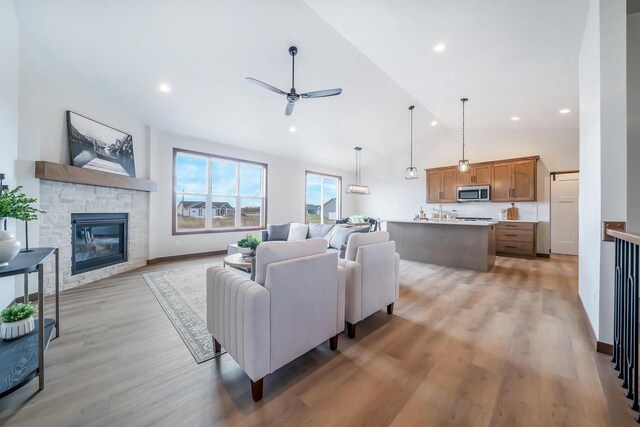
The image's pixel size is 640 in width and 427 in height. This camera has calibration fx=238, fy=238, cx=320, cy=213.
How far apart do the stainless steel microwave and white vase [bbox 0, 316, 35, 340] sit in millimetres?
7853

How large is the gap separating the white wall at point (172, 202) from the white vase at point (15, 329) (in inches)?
127

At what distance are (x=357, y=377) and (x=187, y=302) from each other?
7.59 feet

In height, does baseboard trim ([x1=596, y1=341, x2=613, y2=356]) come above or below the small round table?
below

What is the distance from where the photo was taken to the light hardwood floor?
1.36 metres

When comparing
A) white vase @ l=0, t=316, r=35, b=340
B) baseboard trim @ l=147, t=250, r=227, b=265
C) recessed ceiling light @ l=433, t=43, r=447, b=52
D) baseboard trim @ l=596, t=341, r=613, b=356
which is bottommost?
baseboard trim @ l=596, t=341, r=613, b=356

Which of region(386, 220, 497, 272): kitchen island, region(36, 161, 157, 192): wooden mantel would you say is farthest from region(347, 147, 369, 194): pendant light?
region(36, 161, 157, 192): wooden mantel

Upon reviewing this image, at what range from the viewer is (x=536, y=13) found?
2.45 metres

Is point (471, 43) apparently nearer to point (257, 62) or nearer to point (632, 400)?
point (257, 62)

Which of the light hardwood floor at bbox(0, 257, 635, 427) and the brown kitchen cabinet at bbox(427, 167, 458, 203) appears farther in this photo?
the brown kitchen cabinet at bbox(427, 167, 458, 203)

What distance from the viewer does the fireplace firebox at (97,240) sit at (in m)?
3.56

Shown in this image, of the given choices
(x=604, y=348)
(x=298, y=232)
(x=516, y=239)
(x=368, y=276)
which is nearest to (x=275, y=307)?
(x=368, y=276)

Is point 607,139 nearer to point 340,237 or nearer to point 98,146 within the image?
point 340,237

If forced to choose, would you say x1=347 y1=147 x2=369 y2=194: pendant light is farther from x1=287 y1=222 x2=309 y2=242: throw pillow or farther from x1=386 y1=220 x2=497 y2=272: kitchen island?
x1=287 y1=222 x2=309 y2=242: throw pillow

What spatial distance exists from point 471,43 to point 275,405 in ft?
13.7
